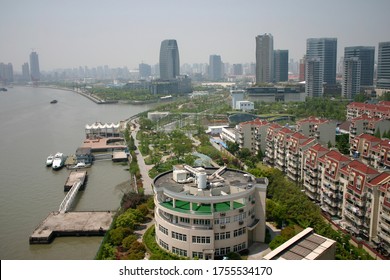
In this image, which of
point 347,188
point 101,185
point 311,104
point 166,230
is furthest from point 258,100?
point 166,230

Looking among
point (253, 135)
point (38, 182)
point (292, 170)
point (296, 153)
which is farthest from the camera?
point (253, 135)

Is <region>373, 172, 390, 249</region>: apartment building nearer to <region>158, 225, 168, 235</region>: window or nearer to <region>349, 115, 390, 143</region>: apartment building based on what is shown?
<region>158, 225, 168, 235</region>: window

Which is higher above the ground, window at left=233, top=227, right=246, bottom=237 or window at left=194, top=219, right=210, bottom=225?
window at left=194, top=219, right=210, bottom=225

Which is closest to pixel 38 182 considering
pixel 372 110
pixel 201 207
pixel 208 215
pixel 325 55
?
pixel 201 207

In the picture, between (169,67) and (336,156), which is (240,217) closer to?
(336,156)

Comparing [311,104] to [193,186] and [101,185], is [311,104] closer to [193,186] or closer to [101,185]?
[101,185]

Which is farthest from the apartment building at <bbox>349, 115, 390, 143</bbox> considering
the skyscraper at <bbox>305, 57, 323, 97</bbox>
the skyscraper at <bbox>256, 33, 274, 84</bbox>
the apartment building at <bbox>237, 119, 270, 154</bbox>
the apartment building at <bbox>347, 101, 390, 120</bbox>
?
the skyscraper at <bbox>256, 33, 274, 84</bbox>

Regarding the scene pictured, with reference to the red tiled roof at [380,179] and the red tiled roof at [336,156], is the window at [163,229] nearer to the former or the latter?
the red tiled roof at [380,179]
